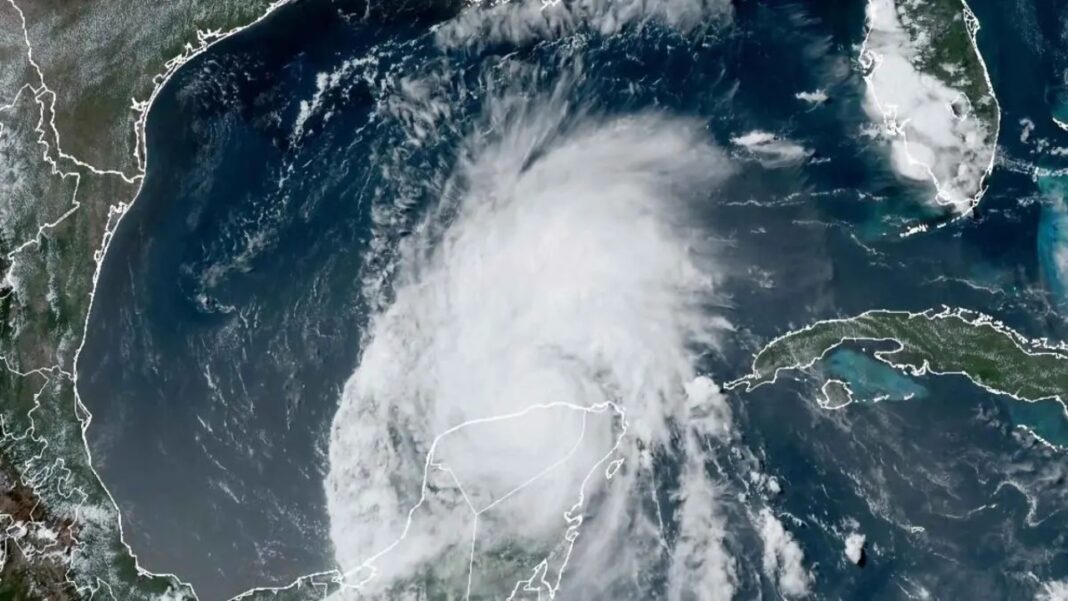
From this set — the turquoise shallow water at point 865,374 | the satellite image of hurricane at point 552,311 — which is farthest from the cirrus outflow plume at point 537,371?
the turquoise shallow water at point 865,374

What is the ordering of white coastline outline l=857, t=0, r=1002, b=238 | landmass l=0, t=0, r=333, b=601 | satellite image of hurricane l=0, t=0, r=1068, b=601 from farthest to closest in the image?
landmass l=0, t=0, r=333, b=601, white coastline outline l=857, t=0, r=1002, b=238, satellite image of hurricane l=0, t=0, r=1068, b=601

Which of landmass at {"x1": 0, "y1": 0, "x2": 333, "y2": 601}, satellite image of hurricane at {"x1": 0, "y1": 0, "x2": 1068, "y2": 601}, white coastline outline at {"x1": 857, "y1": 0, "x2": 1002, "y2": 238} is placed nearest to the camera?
satellite image of hurricane at {"x1": 0, "y1": 0, "x2": 1068, "y2": 601}

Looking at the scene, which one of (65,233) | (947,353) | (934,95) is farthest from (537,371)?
(65,233)

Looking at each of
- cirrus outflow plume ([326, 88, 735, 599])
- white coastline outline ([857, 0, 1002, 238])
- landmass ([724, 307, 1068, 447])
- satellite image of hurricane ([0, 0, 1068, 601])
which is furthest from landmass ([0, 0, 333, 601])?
landmass ([724, 307, 1068, 447])

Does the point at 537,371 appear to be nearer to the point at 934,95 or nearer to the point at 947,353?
the point at 947,353

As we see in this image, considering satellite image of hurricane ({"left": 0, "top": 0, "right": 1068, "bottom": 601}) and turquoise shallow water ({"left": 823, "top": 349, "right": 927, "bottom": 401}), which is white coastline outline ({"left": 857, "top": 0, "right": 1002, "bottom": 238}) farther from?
turquoise shallow water ({"left": 823, "top": 349, "right": 927, "bottom": 401})

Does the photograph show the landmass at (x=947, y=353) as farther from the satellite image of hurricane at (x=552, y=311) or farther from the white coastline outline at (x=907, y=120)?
the white coastline outline at (x=907, y=120)

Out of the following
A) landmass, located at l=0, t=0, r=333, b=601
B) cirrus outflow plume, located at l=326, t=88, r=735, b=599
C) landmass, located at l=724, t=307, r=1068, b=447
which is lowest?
landmass, located at l=724, t=307, r=1068, b=447
